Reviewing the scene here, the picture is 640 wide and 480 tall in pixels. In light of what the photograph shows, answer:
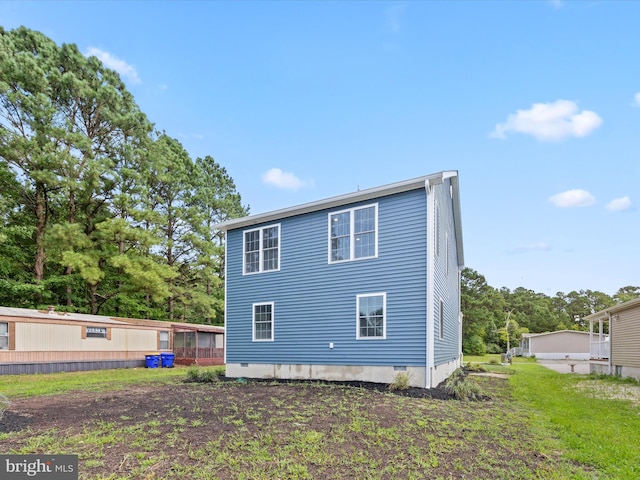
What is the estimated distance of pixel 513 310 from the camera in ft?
197

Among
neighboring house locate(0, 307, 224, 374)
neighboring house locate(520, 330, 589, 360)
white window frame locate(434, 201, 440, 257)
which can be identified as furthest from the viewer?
neighboring house locate(520, 330, 589, 360)

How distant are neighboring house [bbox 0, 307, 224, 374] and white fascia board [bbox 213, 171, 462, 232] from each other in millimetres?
9494

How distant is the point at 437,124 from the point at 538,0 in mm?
5974

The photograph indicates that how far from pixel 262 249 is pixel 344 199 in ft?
11.8

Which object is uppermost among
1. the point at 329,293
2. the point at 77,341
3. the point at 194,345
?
the point at 329,293

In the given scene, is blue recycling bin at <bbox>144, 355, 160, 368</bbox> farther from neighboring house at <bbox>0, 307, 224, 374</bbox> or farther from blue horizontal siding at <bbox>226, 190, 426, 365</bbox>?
blue horizontal siding at <bbox>226, 190, 426, 365</bbox>

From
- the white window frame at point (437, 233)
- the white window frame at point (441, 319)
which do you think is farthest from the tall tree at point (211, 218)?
the white window frame at point (437, 233)

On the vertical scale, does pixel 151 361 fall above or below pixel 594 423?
below

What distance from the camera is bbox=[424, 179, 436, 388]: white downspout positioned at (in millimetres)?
10460

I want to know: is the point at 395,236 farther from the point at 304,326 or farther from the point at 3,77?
the point at 3,77

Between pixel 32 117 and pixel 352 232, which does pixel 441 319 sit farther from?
pixel 32 117

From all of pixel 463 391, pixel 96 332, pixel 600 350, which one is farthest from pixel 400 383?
pixel 96 332

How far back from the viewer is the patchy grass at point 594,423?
4.98 metres

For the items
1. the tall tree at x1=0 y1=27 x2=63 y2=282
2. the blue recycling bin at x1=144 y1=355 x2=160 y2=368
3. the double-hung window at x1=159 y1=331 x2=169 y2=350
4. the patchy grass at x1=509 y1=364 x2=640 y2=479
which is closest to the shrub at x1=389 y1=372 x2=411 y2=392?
the patchy grass at x1=509 y1=364 x2=640 y2=479
